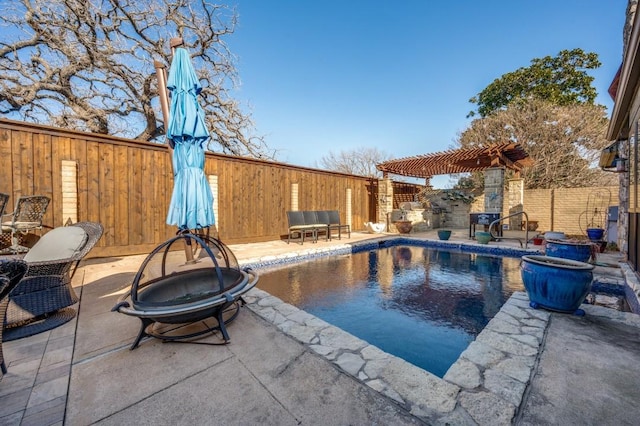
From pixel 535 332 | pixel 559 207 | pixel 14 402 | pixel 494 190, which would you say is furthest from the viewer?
pixel 559 207

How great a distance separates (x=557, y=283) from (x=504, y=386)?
5.07 ft

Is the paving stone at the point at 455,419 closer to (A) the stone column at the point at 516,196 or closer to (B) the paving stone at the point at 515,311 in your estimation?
(B) the paving stone at the point at 515,311

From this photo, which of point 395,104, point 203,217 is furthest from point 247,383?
point 395,104

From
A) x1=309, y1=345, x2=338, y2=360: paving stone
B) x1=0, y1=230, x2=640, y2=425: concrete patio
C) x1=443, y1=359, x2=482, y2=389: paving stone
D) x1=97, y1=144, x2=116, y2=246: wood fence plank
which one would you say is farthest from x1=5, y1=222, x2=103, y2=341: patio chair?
x1=443, y1=359, x2=482, y2=389: paving stone

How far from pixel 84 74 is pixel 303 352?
12354 millimetres

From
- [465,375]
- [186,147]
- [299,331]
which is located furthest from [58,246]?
[465,375]

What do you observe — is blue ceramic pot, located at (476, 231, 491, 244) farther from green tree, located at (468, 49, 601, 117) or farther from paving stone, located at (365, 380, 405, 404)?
green tree, located at (468, 49, 601, 117)

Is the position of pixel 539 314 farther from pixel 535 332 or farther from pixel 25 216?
pixel 25 216

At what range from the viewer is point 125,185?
529 cm

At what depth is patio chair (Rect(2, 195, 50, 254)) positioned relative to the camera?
12.0 feet

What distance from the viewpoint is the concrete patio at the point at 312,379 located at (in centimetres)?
128

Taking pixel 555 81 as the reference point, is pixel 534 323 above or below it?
below

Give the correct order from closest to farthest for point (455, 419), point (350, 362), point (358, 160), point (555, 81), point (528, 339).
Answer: point (455, 419)
point (350, 362)
point (528, 339)
point (555, 81)
point (358, 160)

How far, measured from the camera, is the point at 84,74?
8977 millimetres
